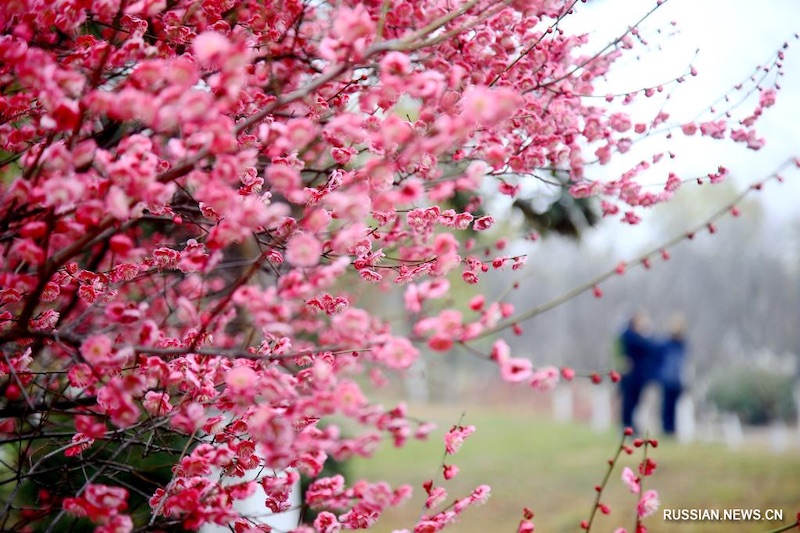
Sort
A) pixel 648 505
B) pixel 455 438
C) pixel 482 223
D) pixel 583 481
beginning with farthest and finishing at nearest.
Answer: pixel 583 481 < pixel 482 223 < pixel 648 505 < pixel 455 438

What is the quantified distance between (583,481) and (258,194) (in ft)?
21.0

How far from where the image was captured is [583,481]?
7371 millimetres

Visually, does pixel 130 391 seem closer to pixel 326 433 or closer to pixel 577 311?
pixel 326 433

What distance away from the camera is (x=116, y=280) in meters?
2.12

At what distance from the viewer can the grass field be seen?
228 inches

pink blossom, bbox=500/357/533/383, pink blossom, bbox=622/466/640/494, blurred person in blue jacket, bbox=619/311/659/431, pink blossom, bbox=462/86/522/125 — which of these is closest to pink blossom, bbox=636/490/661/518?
pink blossom, bbox=622/466/640/494

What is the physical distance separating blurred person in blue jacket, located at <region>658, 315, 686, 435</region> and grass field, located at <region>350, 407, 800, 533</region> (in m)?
0.68

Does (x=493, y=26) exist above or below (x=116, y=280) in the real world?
above

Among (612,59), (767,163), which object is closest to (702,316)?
(767,163)

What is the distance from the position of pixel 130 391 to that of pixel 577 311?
21.9 metres

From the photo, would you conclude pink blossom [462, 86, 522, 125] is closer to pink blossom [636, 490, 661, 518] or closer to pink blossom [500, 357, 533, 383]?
pink blossom [500, 357, 533, 383]

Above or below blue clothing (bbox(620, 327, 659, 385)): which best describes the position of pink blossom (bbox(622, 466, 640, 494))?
above

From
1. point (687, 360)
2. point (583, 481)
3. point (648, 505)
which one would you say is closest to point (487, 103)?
point (648, 505)

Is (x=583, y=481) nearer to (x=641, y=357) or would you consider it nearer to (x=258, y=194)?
(x=641, y=357)
